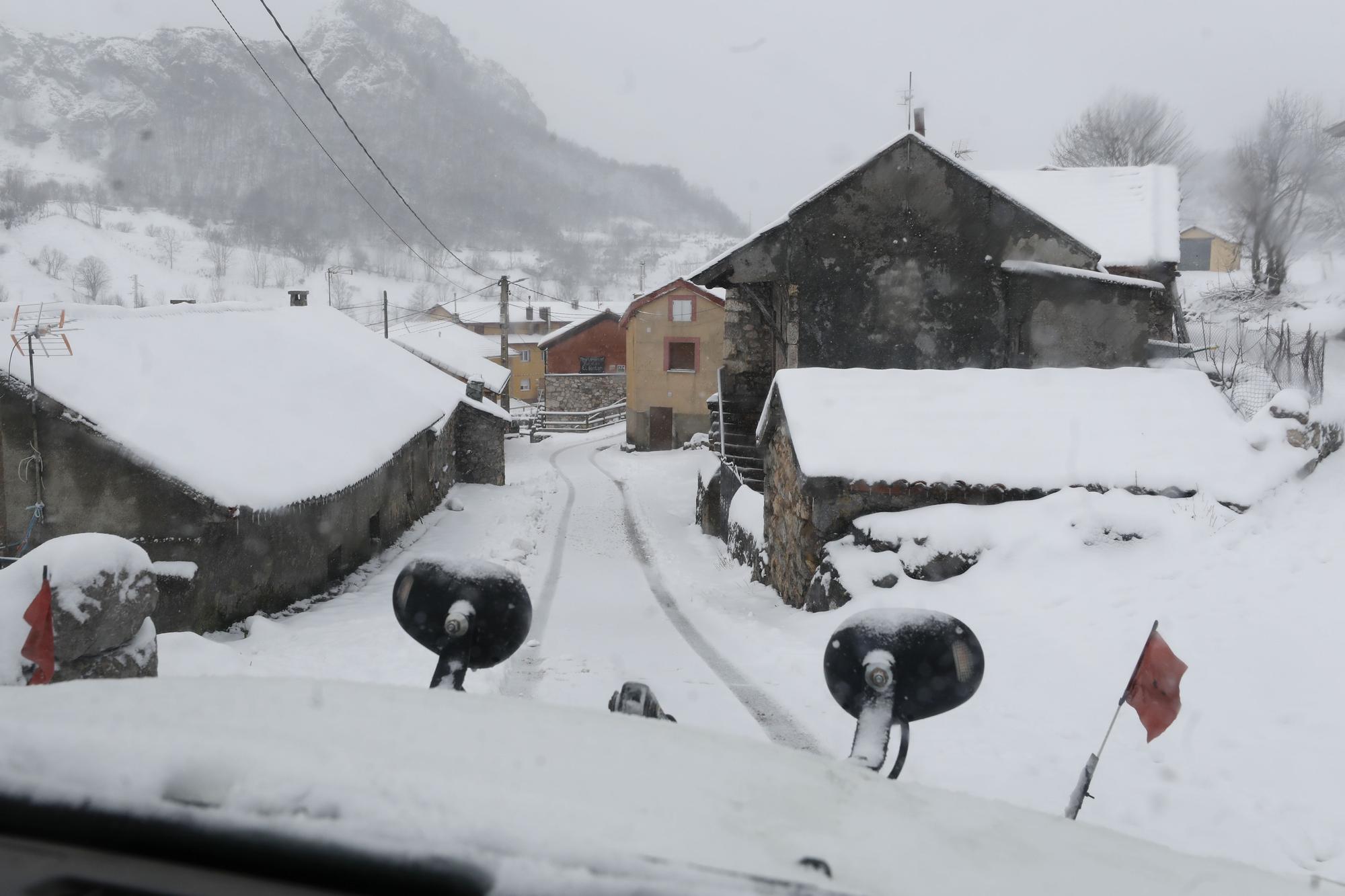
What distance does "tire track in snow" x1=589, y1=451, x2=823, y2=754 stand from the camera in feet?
21.8

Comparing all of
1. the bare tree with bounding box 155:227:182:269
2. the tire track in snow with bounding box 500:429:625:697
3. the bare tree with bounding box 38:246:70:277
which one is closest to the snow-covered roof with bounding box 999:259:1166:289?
the tire track in snow with bounding box 500:429:625:697

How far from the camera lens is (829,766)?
6.00 ft

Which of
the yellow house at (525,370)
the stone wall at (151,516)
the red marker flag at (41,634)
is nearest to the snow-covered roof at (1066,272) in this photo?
the stone wall at (151,516)

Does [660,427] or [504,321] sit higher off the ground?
[504,321]

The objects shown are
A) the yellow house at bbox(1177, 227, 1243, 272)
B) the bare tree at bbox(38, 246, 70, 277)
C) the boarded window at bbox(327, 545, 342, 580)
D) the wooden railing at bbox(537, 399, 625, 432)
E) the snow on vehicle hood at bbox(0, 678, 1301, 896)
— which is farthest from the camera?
the bare tree at bbox(38, 246, 70, 277)

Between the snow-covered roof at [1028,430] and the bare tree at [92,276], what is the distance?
81440 millimetres

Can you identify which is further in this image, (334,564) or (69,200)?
(69,200)

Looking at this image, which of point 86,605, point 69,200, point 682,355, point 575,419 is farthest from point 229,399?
point 69,200

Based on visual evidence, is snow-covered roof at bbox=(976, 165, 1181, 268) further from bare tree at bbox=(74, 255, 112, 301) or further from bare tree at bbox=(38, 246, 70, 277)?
bare tree at bbox=(38, 246, 70, 277)

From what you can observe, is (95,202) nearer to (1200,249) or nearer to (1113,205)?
(1200,249)

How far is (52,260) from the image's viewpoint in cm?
9450

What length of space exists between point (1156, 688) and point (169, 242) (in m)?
163

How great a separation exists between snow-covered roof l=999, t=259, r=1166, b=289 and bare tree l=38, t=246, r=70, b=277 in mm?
97702

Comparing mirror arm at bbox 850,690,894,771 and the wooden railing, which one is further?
the wooden railing
